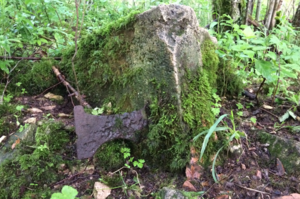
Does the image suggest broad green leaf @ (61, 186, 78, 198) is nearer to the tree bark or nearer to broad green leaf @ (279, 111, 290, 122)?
broad green leaf @ (279, 111, 290, 122)

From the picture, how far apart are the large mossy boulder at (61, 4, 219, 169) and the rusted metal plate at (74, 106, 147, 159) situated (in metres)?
0.15

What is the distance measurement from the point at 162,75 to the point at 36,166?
151 cm

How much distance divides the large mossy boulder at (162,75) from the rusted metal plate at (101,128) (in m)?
0.15

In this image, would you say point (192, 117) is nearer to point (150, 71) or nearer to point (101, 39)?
point (150, 71)

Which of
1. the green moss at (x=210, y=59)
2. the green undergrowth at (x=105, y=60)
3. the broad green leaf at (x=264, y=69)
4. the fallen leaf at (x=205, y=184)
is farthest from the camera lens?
the green moss at (x=210, y=59)

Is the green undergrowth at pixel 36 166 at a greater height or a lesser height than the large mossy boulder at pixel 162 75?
lesser

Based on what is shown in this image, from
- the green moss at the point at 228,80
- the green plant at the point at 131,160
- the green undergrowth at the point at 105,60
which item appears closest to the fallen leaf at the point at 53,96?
the green undergrowth at the point at 105,60

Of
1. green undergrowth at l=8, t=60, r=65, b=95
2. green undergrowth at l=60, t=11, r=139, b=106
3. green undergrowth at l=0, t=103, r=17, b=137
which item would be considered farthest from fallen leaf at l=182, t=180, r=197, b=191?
green undergrowth at l=8, t=60, r=65, b=95

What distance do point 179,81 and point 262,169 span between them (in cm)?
120

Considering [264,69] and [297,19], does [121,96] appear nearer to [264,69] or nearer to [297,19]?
[264,69]

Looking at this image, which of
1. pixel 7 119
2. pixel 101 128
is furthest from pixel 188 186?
pixel 7 119

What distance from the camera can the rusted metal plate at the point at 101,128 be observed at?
2.09 meters

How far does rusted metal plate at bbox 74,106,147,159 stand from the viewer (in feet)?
6.86

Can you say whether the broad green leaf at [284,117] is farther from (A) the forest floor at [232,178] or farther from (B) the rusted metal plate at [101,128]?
(B) the rusted metal plate at [101,128]
